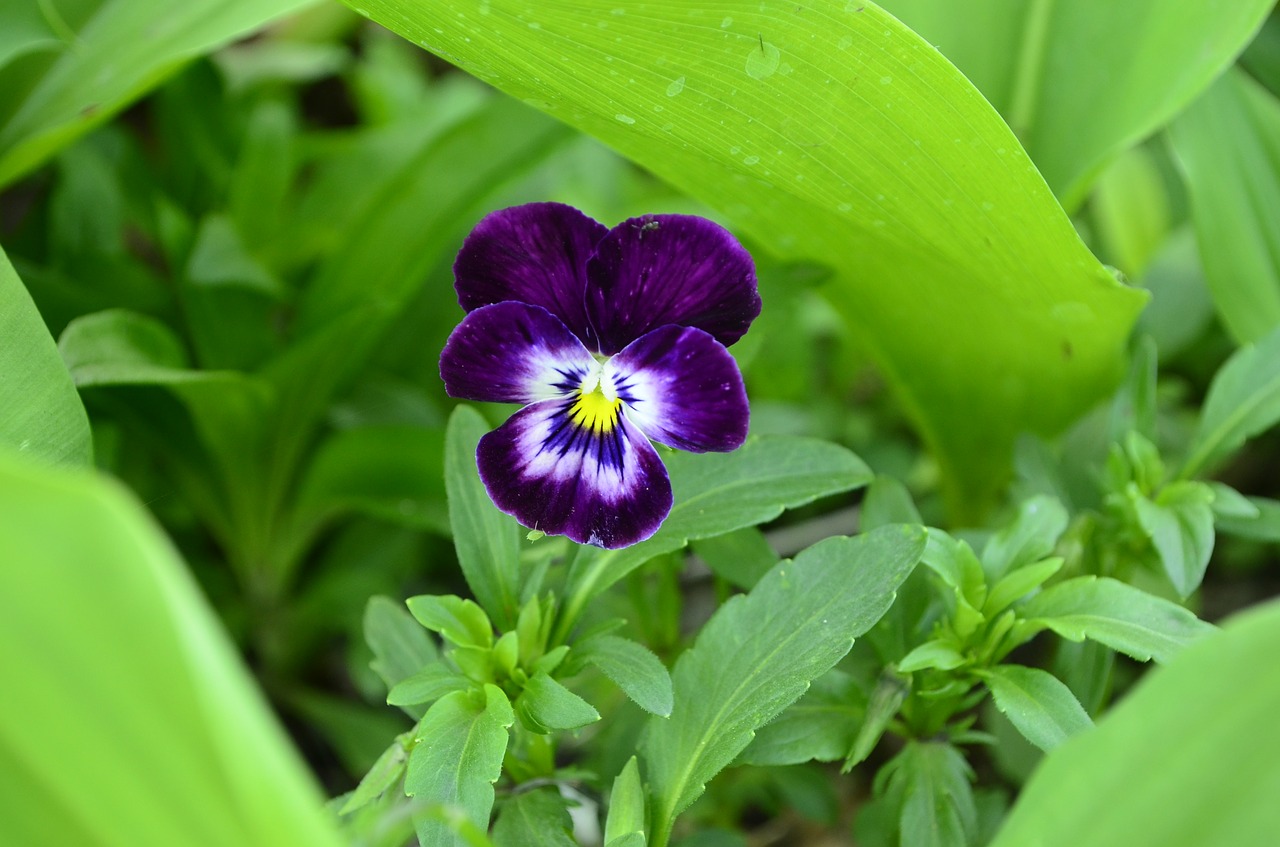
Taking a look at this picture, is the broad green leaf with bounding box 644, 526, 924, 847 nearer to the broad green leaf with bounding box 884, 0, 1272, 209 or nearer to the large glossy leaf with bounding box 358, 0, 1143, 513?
the large glossy leaf with bounding box 358, 0, 1143, 513

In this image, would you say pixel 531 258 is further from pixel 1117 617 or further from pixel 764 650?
pixel 1117 617

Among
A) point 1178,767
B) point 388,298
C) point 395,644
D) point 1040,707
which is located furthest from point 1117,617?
point 388,298

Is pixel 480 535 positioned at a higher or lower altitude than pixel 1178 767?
lower

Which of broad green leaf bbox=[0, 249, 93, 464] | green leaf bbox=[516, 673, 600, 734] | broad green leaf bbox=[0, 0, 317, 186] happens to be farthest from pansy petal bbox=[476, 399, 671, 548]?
broad green leaf bbox=[0, 0, 317, 186]

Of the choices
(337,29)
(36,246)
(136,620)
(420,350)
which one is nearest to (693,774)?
(136,620)

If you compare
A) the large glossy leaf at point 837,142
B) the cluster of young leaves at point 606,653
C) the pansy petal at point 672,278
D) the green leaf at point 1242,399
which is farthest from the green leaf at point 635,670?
the green leaf at point 1242,399

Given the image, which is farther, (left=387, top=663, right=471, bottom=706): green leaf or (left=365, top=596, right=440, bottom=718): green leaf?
(left=365, top=596, right=440, bottom=718): green leaf

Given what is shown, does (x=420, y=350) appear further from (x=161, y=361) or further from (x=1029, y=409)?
(x=1029, y=409)
